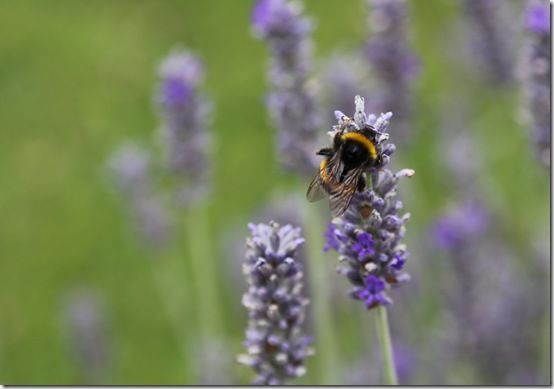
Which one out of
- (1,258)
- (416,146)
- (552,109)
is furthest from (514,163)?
(1,258)

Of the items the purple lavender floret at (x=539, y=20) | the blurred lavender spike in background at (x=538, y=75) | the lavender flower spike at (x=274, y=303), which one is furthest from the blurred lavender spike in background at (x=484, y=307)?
the lavender flower spike at (x=274, y=303)

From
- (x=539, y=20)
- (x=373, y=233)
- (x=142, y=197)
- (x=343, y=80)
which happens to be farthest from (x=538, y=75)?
(x=142, y=197)

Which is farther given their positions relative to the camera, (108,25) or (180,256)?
(108,25)

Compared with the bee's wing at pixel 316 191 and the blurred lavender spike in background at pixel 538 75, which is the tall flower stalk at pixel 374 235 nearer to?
the bee's wing at pixel 316 191

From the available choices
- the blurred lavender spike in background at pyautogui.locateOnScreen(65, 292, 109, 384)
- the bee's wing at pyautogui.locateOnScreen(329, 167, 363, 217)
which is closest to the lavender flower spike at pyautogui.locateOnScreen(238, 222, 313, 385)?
the bee's wing at pyautogui.locateOnScreen(329, 167, 363, 217)

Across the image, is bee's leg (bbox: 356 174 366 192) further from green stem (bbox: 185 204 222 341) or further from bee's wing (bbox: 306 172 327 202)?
green stem (bbox: 185 204 222 341)

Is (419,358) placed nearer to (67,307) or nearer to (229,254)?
(229,254)
